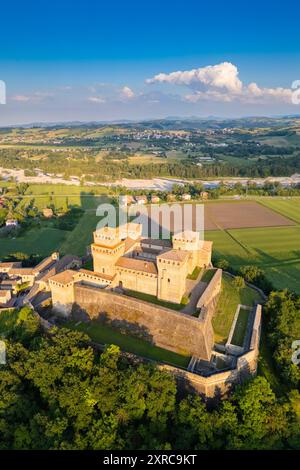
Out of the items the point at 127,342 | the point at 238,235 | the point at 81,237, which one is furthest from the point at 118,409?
the point at 238,235

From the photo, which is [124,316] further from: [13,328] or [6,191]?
[6,191]

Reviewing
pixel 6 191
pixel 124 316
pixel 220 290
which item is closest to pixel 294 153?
pixel 6 191

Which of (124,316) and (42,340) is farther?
(124,316)

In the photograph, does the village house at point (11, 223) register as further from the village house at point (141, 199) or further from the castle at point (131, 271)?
the castle at point (131, 271)

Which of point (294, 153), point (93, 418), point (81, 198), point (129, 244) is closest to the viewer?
point (93, 418)

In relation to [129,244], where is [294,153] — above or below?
above

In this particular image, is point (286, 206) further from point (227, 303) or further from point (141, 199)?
point (227, 303)

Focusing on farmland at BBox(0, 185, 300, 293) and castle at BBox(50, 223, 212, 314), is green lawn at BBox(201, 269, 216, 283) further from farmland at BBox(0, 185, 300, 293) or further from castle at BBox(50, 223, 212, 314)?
farmland at BBox(0, 185, 300, 293)

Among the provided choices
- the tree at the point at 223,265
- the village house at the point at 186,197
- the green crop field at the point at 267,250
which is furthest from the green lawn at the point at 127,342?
the village house at the point at 186,197
